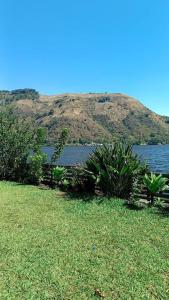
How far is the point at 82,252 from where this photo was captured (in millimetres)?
7746

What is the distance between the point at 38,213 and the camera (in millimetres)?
11383

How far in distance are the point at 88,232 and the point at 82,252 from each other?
1.52 meters

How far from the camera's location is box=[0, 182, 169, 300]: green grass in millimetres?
6039

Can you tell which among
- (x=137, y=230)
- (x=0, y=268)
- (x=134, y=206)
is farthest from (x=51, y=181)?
(x=0, y=268)

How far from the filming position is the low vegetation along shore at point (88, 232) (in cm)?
617

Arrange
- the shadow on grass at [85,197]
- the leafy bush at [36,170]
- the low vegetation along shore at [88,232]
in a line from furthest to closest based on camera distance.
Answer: the leafy bush at [36,170]
the shadow on grass at [85,197]
the low vegetation along shore at [88,232]

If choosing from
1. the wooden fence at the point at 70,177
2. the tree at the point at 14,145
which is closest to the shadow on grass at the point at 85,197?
the wooden fence at the point at 70,177

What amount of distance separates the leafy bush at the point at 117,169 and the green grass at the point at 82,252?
1.99 meters

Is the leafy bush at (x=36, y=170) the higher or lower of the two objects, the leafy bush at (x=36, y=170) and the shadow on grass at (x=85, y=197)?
the higher

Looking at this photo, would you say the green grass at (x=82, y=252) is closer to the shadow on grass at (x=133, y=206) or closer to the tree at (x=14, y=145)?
the shadow on grass at (x=133, y=206)

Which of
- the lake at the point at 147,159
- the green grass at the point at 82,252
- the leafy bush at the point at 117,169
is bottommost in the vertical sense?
the lake at the point at 147,159

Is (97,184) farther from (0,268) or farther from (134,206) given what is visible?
(0,268)

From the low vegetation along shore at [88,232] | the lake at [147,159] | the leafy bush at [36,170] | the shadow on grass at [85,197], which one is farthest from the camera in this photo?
the lake at [147,159]

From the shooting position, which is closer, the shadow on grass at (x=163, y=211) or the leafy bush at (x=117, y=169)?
the shadow on grass at (x=163, y=211)
